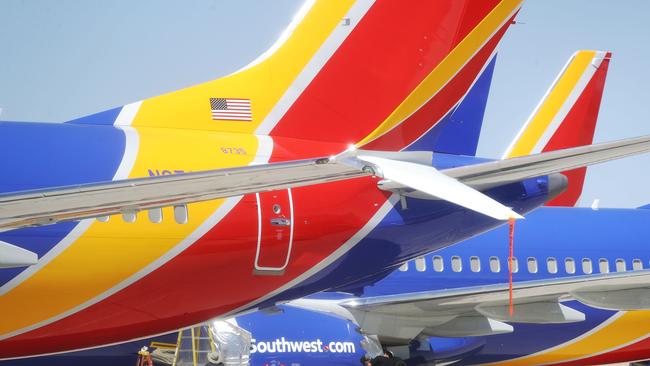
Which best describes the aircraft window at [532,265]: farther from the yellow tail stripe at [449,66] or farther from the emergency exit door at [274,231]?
the emergency exit door at [274,231]

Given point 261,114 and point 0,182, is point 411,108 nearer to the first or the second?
point 261,114

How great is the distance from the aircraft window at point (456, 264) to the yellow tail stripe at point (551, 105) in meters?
7.32

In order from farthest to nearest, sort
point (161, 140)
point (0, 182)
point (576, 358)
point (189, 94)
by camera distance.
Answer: point (576, 358) < point (189, 94) < point (161, 140) < point (0, 182)

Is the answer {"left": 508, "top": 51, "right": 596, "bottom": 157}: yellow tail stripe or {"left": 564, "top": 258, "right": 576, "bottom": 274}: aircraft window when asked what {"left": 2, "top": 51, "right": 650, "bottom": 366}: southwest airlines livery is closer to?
{"left": 564, "top": 258, "right": 576, "bottom": 274}: aircraft window

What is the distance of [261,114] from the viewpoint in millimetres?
9703

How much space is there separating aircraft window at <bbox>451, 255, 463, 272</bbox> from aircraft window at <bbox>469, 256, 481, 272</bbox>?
195mm

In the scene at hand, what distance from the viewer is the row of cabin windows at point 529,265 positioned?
49.3 ft

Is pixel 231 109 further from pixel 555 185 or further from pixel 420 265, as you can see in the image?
pixel 420 265

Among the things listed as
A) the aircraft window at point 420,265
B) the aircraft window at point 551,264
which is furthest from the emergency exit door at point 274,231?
the aircraft window at point 551,264

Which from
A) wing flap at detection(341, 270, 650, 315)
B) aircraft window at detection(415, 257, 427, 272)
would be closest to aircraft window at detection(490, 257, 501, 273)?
aircraft window at detection(415, 257, 427, 272)

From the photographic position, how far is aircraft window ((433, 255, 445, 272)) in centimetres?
1504

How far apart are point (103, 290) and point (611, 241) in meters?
11.0

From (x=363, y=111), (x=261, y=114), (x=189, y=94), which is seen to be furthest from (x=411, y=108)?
(x=189, y=94)

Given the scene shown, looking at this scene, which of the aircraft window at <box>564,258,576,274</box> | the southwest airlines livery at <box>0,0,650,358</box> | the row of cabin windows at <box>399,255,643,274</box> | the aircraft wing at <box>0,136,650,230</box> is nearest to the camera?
the aircraft wing at <box>0,136,650,230</box>
